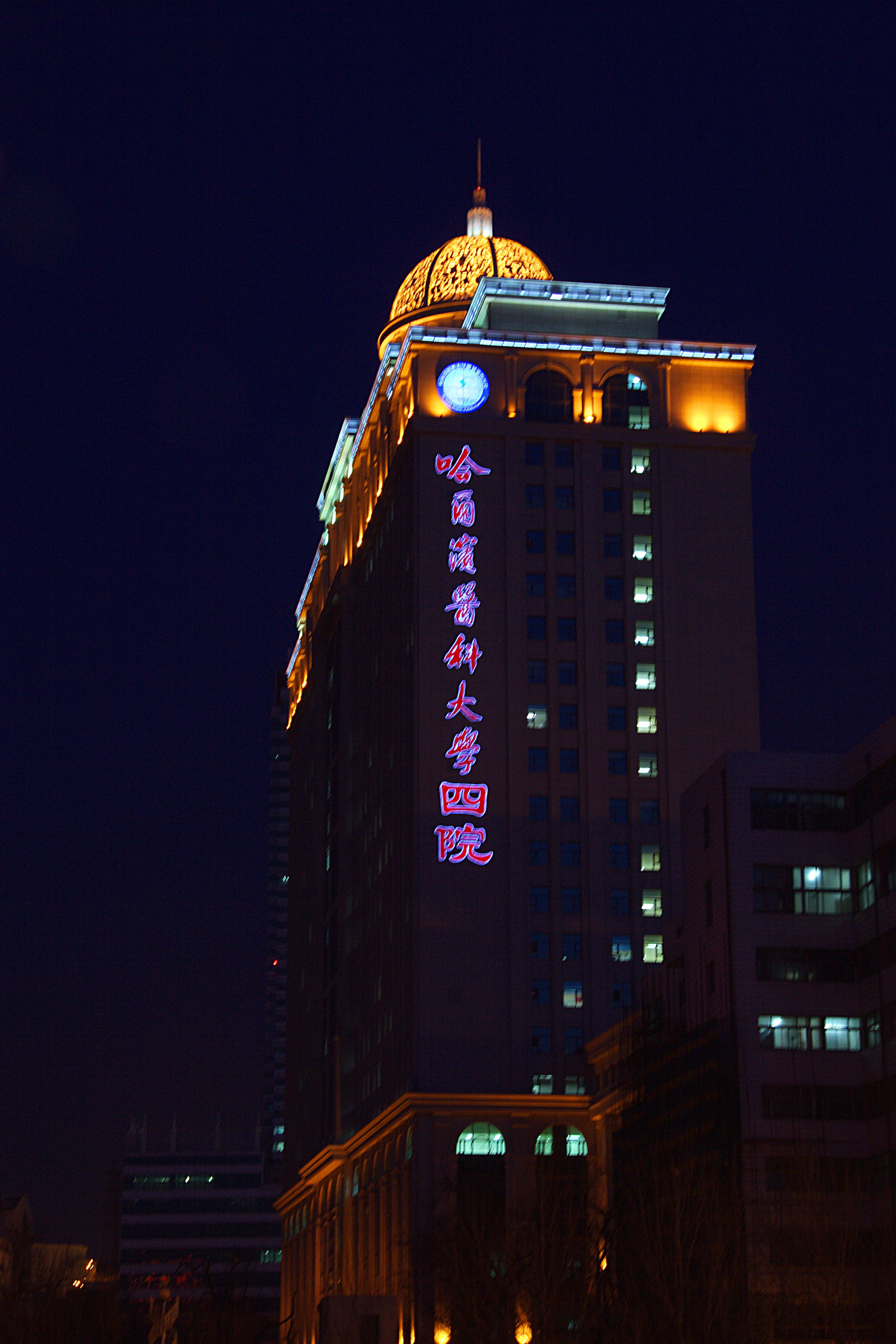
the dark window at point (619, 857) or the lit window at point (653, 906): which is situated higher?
the dark window at point (619, 857)

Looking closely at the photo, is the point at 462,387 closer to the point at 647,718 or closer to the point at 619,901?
the point at 647,718

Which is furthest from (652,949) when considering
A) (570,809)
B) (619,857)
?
(570,809)

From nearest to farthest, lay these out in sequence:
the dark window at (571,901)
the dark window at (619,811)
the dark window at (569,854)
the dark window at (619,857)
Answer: the dark window at (571,901) < the dark window at (569,854) < the dark window at (619,857) < the dark window at (619,811)

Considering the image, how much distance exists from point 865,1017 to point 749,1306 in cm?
1795

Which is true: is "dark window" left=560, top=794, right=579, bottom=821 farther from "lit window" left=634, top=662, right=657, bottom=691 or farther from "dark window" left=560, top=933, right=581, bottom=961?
"lit window" left=634, top=662, right=657, bottom=691

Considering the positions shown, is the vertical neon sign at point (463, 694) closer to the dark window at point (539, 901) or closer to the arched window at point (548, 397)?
the dark window at point (539, 901)

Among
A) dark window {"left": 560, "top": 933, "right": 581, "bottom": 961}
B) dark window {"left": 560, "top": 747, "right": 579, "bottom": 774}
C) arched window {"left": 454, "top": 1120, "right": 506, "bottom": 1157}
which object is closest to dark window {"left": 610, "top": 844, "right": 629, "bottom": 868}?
dark window {"left": 560, "top": 933, "right": 581, "bottom": 961}

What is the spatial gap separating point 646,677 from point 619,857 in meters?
10.7

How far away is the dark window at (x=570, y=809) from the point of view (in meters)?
108

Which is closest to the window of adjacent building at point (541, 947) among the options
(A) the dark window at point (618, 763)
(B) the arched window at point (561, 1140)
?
(B) the arched window at point (561, 1140)

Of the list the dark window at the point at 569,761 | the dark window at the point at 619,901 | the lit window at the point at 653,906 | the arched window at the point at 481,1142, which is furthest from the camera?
the dark window at the point at 569,761

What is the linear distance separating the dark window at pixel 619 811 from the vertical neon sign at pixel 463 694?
7.09m

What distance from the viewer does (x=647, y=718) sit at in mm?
110312

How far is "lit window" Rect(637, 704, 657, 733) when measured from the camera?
110062 mm
